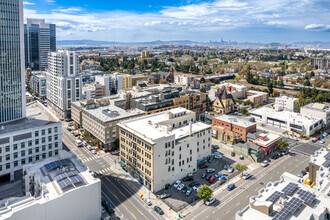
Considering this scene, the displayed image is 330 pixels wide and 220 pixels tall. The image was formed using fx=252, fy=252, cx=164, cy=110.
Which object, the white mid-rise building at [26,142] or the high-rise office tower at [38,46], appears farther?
the high-rise office tower at [38,46]

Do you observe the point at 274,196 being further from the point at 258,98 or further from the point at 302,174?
the point at 258,98

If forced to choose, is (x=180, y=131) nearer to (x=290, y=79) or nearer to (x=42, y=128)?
A: (x=42, y=128)

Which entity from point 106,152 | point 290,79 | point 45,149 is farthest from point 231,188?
point 290,79

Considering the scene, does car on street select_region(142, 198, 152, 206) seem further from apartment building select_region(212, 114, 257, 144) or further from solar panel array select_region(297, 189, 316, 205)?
apartment building select_region(212, 114, 257, 144)

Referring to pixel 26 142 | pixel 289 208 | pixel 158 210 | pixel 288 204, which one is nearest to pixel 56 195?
pixel 158 210

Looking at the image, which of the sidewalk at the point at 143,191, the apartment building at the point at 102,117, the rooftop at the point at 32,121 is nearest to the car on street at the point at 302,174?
the sidewalk at the point at 143,191

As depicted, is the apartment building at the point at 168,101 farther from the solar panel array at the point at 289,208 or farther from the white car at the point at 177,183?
the solar panel array at the point at 289,208
